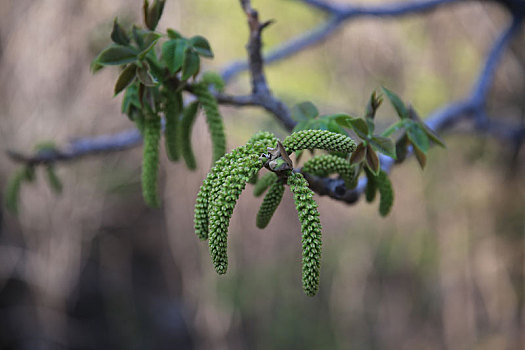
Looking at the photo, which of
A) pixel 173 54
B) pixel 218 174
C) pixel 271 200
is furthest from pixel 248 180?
pixel 173 54

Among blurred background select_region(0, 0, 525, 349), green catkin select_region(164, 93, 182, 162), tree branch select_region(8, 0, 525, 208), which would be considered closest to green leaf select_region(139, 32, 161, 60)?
green catkin select_region(164, 93, 182, 162)

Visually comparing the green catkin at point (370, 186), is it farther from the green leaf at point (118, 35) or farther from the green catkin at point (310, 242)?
the green leaf at point (118, 35)

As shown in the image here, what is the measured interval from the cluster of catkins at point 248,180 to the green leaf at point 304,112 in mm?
255

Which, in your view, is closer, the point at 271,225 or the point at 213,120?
the point at 213,120

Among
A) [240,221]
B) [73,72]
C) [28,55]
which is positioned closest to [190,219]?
[240,221]

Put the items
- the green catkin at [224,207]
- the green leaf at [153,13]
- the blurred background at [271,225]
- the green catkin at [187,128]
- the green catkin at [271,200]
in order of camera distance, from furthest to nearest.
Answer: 1. the blurred background at [271,225]
2. the green catkin at [187,128]
3. the green leaf at [153,13]
4. the green catkin at [271,200]
5. the green catkin at [224,207]

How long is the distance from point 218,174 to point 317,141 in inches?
6.2

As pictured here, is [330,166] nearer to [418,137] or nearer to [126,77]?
[418,137]

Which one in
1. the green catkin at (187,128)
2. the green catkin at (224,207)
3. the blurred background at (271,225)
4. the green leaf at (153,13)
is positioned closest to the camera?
the green catkin at (224,207)

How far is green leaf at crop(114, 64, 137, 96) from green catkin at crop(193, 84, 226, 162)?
0.14 m

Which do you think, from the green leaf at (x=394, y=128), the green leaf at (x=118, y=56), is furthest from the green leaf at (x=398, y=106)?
the green leaf at (x=118, y=56)

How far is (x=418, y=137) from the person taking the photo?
95cm

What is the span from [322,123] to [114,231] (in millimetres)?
3869

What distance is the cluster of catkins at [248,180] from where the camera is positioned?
61cm
